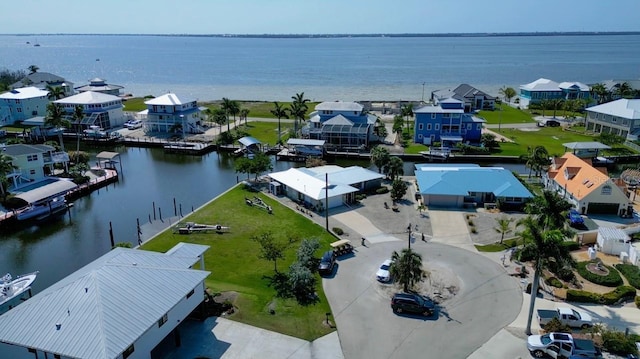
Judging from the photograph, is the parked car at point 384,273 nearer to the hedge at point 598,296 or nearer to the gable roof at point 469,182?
the hedge at point 598,296

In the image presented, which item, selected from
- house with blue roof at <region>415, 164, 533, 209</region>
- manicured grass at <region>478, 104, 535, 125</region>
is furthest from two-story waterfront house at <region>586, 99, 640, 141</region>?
house with blue roof at <region>415, 164, 533, 209</region>

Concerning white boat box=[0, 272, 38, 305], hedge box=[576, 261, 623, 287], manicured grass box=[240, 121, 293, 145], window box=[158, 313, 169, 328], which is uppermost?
window box=[158, 313, 169, 328]

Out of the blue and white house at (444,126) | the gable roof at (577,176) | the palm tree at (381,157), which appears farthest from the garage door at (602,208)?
the blue and white house at (444,126)

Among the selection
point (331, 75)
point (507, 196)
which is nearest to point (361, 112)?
point (507, 196)

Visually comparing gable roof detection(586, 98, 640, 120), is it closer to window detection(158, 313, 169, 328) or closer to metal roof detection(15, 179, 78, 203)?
window detection(158, 313, 169, 328)

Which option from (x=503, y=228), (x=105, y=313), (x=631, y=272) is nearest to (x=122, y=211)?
(x=105, y=313)
